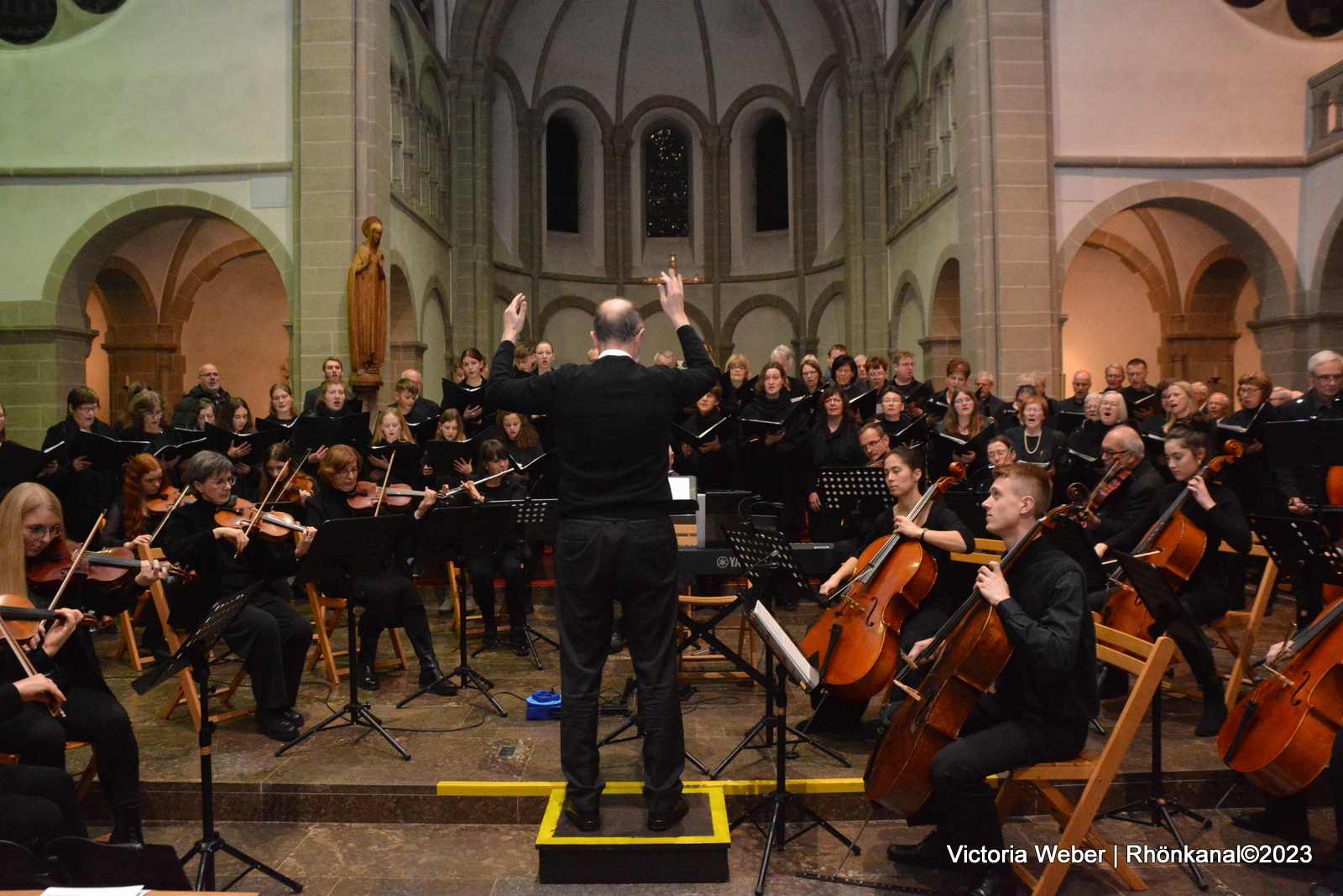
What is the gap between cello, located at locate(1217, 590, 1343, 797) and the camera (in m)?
3.78

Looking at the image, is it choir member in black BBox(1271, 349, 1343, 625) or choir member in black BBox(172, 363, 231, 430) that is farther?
choir member in black BBox(172, 363, 231, 430)

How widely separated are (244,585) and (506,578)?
1951 mm

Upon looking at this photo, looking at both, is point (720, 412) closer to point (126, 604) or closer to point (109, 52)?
point (126, 604)

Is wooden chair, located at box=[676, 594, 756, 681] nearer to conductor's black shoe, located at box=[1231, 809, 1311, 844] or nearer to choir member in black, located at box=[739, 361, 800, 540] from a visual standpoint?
choir member in black, located at box=[739, 361, 800, 540]

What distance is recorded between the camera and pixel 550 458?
22.5ft

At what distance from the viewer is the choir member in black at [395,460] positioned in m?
7.20

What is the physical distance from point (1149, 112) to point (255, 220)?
10537mm

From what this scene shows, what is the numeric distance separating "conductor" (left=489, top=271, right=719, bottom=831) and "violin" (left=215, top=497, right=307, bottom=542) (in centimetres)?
231

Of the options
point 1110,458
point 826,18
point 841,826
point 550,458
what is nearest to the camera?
point 841,826

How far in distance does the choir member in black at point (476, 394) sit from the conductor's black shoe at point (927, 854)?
18.9ft

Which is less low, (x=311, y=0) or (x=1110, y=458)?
(x=311, y=0)

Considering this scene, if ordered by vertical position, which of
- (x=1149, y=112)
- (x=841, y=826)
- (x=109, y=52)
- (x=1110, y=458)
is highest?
(x=109, y=52)

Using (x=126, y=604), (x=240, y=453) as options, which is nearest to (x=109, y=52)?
(x=240, y=453)

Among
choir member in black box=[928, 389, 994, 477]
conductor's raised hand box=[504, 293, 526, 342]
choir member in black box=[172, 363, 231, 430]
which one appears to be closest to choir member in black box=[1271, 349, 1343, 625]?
choir member in black box=[928, 389, 994, 477]
